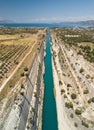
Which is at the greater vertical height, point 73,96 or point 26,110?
point 26,110

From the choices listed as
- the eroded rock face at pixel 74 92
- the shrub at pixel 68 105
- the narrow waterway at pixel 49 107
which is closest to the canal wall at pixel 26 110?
the narrow waterway at pixel 49 107

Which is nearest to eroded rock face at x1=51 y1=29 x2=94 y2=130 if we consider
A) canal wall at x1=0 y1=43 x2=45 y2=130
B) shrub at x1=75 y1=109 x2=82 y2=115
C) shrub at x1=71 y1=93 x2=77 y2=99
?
shrub at x1=75 y1=109 x2=82 y2=115

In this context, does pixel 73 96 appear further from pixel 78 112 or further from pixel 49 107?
pixel 78 112

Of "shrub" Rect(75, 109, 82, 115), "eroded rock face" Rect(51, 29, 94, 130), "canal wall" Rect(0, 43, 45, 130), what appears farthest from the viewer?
"shrub" Rect(75, 109, 82, 115)

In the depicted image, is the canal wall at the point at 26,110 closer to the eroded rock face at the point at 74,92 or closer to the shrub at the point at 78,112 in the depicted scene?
the eroded rock face at the point at 74,92

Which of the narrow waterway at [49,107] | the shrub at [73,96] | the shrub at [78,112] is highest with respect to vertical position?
the shrub at [78,112]

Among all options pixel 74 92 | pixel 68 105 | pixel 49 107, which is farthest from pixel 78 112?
pixel 74 92

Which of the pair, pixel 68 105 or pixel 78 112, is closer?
pixel 78 112

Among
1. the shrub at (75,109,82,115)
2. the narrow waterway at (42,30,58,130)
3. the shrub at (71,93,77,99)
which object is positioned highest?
the shrub at (75,109,82,115)

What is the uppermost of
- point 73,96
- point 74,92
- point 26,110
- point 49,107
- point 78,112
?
point 26,110

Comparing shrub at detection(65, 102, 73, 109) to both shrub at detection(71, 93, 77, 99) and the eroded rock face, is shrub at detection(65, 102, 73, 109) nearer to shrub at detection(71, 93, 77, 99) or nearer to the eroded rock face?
the eroded rock face

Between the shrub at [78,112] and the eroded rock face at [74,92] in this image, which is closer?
the eroded rock face at [74,92]

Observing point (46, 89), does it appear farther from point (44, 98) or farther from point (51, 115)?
point (51, 115)
